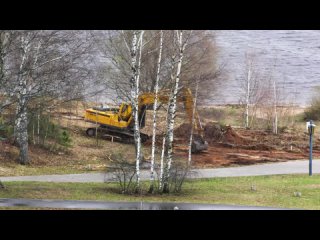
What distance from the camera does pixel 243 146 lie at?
33.4m

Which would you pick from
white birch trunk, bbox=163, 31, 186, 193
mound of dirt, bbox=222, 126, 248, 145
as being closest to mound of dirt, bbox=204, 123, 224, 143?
mound of dirt, bbox=222, 126, 248, 145

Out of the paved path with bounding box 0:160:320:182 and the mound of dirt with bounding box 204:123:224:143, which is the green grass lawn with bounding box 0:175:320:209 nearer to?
the paved path with bounding box 0:160:320:182

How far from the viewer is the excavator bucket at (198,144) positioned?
98.8 feet

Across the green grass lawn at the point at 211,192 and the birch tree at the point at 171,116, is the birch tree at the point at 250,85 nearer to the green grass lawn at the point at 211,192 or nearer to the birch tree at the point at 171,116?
the green grass lawn at the point at 211,192

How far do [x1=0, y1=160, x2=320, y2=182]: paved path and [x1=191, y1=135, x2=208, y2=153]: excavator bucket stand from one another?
2.94 metres

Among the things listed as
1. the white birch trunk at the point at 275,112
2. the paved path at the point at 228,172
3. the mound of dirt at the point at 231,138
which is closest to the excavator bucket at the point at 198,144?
the paved path at the point at 228,172

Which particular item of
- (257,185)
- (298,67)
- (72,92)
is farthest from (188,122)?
(298,67)

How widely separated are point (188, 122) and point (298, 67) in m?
13.2

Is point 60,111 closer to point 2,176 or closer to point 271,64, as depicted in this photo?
point 2,176

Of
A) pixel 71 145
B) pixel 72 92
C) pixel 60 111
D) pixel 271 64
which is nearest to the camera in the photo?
pixel 72 92

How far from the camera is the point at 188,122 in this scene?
31.3m

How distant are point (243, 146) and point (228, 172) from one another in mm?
7692

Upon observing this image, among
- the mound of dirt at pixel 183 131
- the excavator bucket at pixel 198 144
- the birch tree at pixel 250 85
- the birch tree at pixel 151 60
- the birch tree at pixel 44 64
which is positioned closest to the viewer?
the birch tree at pixel 44 64

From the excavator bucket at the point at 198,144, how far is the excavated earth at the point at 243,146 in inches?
10.6
